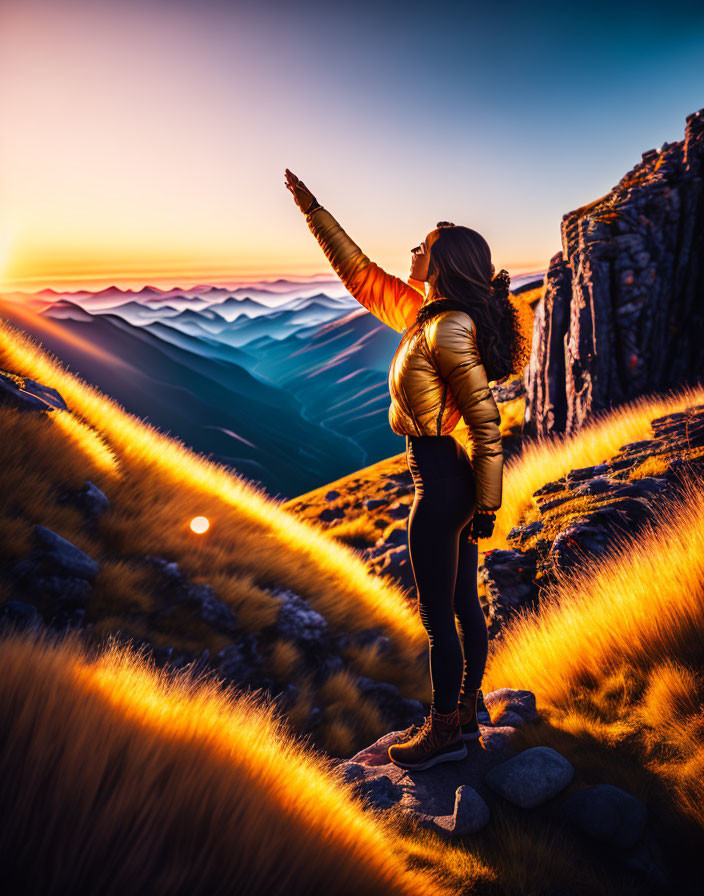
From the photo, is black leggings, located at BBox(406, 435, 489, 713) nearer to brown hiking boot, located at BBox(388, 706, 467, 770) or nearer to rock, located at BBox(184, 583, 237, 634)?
brown hiking boot, located at BBox(388, 706, 467, 770)

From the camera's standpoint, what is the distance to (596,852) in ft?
5.88

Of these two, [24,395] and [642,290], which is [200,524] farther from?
[642,290]

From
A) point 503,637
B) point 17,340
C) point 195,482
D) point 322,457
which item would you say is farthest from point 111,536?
point 322,457

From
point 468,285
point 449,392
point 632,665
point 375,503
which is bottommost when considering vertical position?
point 375,503

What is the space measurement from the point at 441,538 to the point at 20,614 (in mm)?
2140

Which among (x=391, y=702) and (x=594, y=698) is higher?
(x=594, y=698)

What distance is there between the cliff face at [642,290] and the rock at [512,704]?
6491 mm

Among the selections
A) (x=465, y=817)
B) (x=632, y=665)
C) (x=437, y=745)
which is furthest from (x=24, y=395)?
(x=632, y=665)

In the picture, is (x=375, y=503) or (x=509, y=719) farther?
(x=375, y=503)

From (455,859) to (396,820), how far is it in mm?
300

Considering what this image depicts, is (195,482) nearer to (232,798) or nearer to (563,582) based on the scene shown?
(563,582)

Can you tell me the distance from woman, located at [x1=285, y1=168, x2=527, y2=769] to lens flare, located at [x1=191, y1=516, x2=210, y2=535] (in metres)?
2.50

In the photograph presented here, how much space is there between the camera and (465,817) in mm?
2000

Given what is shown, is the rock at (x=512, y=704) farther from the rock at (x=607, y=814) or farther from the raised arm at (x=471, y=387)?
the raised arm at (x=471, y=387)
